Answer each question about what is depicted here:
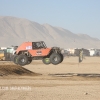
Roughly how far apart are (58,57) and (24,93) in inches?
480

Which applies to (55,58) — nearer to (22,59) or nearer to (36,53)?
(36,53)

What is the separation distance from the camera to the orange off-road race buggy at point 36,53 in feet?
88.7

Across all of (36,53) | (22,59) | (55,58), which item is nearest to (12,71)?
(22,59)

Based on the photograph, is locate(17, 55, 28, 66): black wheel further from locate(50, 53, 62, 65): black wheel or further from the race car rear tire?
locate(50, 53, 62, 65): black wheel

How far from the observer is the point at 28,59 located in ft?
91.9

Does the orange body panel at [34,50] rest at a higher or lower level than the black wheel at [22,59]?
higher

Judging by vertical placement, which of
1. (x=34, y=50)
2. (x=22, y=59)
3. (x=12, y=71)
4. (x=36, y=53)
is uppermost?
(x=34, y=50)

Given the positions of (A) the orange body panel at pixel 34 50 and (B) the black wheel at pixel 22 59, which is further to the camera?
(B) the black wheel at pixel 22 59

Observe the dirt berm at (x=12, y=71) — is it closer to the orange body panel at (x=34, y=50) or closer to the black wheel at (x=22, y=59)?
the black wheel at (x=22, y=59)

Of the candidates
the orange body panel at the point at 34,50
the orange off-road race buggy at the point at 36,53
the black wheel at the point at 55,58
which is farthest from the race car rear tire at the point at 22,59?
the black wheel at the point at 55,58

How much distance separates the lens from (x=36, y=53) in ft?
90.3

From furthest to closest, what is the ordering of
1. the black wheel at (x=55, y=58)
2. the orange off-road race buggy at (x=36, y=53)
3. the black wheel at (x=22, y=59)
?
the black wheel at (x=22, y=59)
the orange off-road race buggy at (x=36, y=53)
the black wheel at (x=55, y=58)

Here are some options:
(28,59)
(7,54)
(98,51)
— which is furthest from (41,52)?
(98,51)

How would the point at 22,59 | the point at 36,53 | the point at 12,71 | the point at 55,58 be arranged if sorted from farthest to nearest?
the point at 22,59, the point at 36,53, the point at 55,58, the point at 12,71
